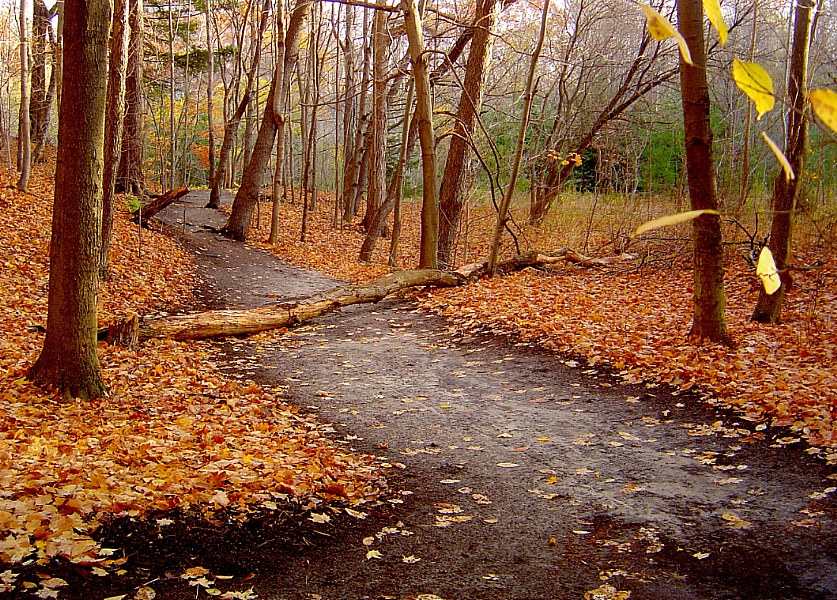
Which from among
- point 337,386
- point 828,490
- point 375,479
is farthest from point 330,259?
point 828,490

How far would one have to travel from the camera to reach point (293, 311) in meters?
11.8

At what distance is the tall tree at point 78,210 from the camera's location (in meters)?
6.39

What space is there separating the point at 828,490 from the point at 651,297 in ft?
23.4

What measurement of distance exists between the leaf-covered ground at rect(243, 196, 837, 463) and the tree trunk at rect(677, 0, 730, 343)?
1.81ft

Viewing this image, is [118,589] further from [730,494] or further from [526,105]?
[526,105]

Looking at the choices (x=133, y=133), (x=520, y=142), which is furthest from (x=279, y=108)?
(x=520, y=142)

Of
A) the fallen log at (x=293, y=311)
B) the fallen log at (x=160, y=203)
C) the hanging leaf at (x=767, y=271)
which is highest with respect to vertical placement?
the hanging leaf at (x=767, y=271)

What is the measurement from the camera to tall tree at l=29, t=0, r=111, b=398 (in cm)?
639

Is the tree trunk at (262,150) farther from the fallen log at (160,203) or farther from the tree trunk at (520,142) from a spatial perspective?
the tree trunk at (520,142)

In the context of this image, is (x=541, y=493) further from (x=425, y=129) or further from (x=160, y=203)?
(x=160, y=203)

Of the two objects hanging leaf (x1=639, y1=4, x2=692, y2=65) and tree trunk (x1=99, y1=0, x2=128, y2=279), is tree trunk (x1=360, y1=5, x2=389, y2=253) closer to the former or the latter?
tree trunk (x1=99, y1=0, x2=128, y2=279)

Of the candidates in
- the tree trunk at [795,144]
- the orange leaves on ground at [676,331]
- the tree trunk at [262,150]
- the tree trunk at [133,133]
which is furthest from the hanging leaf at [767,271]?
the tree trunk at [133,133]

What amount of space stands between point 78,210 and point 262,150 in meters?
13.1

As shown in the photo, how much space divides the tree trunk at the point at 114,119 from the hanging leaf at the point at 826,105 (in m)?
12.3
